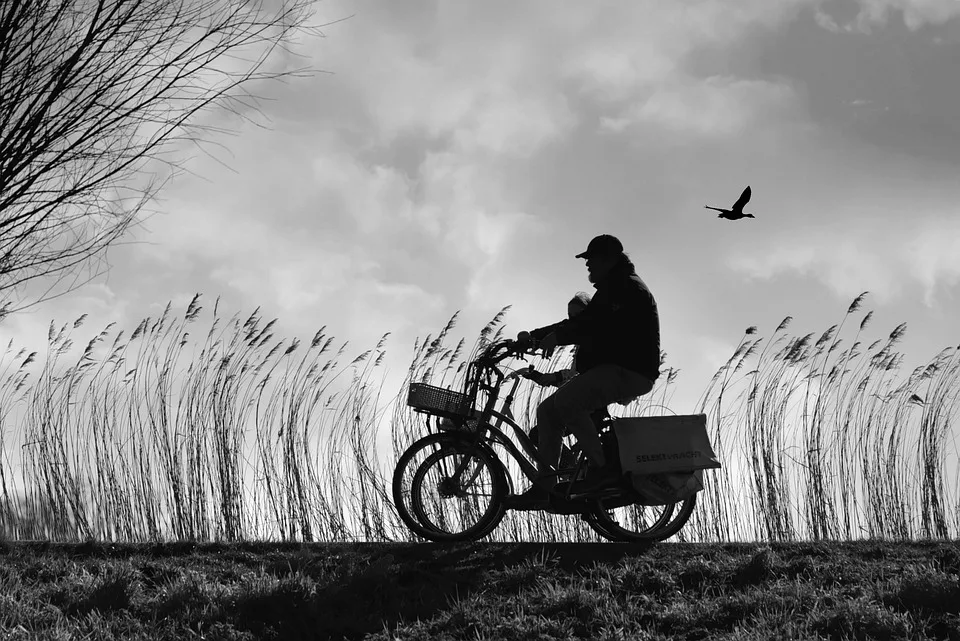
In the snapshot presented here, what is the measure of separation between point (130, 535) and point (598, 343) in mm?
3837

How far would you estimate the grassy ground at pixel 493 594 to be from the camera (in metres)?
3.50

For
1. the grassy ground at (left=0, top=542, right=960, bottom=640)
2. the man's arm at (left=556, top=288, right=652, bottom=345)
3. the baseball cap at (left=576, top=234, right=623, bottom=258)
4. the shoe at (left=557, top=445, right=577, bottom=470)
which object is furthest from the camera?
the shoe at (left=557, top=445, right=577, bottom=470)

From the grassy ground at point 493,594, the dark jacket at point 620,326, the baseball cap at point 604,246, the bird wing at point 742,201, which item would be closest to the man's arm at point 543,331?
the dark jacket at point 620,326

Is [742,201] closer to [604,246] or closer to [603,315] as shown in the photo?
[604,246]

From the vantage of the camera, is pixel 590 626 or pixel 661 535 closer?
pixel 590 626

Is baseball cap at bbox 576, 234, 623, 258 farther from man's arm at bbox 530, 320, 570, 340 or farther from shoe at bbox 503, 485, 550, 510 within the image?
shoe at bbox 503, 485, 550, 510

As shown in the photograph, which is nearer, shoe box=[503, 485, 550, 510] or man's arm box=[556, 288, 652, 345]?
man's arm box=[556, 288, 652, 345]

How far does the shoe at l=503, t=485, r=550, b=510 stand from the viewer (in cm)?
475

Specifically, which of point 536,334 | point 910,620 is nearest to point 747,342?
point 536,334

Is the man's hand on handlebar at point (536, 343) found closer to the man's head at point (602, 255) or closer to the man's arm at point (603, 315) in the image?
the man's arm at point (603, 315)

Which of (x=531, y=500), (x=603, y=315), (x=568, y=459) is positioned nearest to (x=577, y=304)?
(x=603, y=315)

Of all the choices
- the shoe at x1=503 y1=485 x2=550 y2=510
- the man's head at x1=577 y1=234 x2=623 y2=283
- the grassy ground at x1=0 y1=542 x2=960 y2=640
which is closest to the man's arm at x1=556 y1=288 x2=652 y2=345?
the man's head at x1=577 y1=234 x2=623 y2=283

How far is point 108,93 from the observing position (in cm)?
522

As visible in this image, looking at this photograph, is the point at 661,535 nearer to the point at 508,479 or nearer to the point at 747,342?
the point at 508,479
